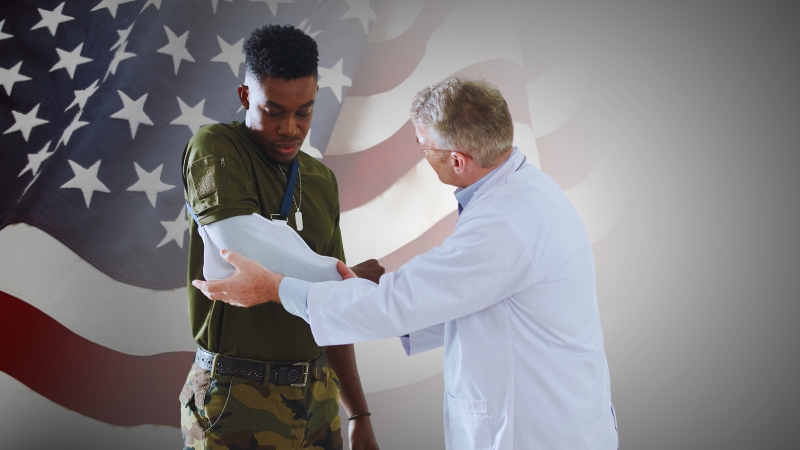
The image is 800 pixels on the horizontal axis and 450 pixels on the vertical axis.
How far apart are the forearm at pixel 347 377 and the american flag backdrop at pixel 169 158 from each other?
3.61ft

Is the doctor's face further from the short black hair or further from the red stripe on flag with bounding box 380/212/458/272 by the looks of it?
the red stripe on flag with bounding box 380/212/458/272

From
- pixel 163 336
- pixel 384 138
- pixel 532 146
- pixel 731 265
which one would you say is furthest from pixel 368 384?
pixel 731 265

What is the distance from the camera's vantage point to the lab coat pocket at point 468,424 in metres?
1.29

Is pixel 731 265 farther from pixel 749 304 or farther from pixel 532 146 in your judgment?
pixel 532 146

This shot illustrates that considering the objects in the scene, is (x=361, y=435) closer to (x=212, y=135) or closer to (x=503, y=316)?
(x=503, y=316)

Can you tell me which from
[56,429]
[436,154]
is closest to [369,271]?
[436,154]

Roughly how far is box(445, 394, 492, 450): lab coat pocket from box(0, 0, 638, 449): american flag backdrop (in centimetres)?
145

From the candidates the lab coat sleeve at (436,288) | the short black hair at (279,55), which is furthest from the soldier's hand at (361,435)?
the short black hair at (279,55)

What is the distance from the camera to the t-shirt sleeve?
4.26ft

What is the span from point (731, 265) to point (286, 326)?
6.82 ft

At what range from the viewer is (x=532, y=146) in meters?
2.73

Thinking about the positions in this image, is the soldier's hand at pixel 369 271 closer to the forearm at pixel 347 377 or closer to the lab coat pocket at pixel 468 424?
the forearm at pixel 347 377

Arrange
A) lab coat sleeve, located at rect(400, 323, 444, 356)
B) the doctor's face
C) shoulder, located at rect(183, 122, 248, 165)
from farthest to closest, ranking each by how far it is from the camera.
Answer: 1. lab coat sleeve, located at rect(400, 323, 444, 356)
2. the doctor's face
3. shoulder, located at rect(183, 122, 248, 165)

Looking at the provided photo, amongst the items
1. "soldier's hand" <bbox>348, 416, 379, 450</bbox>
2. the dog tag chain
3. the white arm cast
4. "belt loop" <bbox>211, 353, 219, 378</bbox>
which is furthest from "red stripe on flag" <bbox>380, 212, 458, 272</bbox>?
"belt loop" <bbox>211, 353, 219, 378</bbox>
